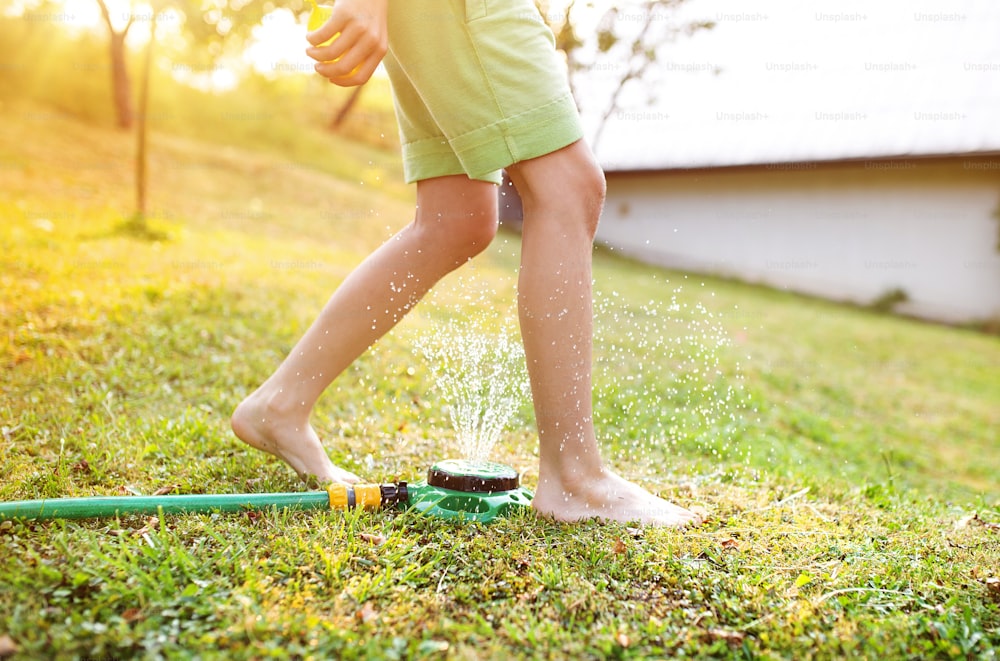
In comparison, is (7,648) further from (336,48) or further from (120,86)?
(120,86)

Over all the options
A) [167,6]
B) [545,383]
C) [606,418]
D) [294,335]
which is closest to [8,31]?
[167,6]

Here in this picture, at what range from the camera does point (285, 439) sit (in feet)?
6.01

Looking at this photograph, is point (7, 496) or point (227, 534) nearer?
point (227, 534)

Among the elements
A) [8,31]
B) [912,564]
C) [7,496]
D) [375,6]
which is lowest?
[912,564]

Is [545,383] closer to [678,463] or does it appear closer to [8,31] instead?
[678,463]

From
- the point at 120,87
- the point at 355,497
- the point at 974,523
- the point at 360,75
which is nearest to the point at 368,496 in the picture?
the point at 355,497

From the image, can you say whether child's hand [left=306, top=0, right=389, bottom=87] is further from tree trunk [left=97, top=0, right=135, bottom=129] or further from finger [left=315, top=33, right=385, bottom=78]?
tree trunk [left=97, top=0, right=135, bottom=129]

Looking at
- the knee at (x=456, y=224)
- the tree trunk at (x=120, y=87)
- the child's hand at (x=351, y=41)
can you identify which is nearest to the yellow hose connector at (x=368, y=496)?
the knee at (x=456, y=224)

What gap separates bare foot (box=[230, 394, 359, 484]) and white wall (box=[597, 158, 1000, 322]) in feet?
31.6

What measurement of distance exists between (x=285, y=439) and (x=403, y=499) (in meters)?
0.35

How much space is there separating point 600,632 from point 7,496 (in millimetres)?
1248

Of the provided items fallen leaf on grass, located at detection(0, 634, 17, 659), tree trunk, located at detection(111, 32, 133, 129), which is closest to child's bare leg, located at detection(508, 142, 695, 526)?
fallen leaf on grass, located at detection(0, 634, 17, 659)

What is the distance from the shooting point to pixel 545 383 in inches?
62.1

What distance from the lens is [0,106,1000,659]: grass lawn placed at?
121 cm
